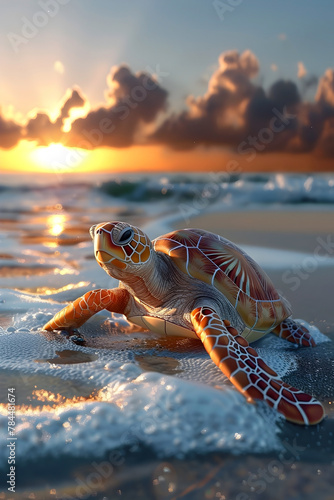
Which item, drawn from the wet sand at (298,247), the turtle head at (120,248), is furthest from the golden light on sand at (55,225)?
the turtle head at (120,248)

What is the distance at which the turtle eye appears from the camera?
263 centimetres

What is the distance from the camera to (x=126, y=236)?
8.68ft

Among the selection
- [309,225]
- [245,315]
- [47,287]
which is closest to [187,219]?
[309,225]

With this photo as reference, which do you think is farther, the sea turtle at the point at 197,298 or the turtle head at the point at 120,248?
the turtle head at the point at 120,248

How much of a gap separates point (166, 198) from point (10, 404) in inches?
747

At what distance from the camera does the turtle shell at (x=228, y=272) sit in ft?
9.84

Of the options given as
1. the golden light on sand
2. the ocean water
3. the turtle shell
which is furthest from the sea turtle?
the golden light on sand

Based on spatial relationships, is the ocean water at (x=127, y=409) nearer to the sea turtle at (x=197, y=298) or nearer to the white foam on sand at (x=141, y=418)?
the white foam on sand at (x=141, y=418)

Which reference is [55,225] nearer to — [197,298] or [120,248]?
[197,298]

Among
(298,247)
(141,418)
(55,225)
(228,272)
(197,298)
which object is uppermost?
(55,225)

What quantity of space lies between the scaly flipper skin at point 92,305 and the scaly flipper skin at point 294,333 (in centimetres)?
129

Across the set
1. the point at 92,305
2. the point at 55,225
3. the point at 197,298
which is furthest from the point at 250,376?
the point at 55,225

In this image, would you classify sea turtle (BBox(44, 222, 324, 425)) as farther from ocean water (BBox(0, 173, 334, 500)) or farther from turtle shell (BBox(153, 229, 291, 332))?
ocean water (BBox(0, 173, 334, 500))

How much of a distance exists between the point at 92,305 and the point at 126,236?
802 millimetres
